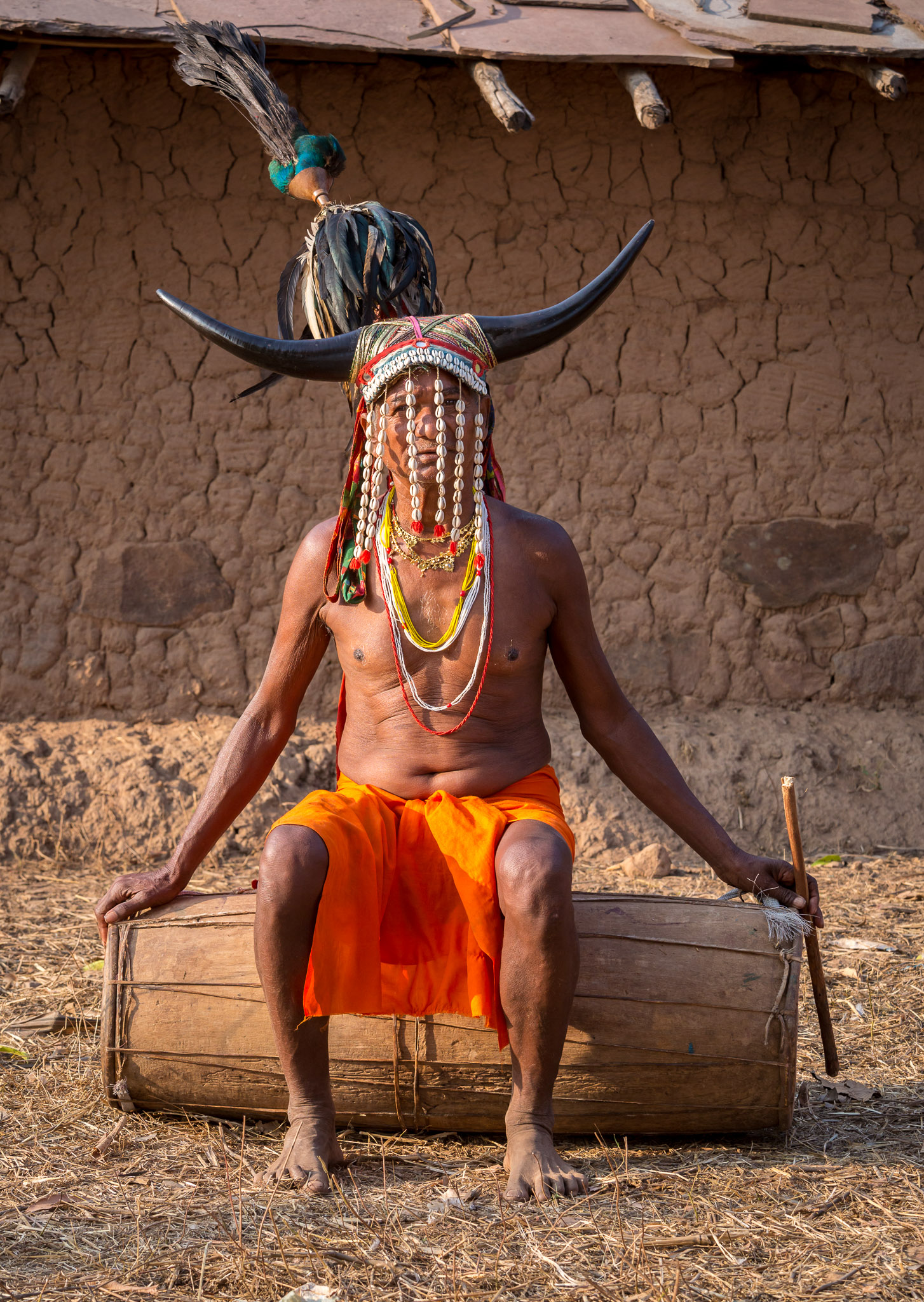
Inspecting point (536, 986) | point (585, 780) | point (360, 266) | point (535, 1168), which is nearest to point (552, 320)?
point (360, 266)

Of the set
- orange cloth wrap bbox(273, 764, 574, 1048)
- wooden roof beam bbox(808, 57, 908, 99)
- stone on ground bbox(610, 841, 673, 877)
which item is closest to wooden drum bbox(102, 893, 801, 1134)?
orange cloth wrap bbox(273, 764, 574, 1048)

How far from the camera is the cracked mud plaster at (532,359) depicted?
5.44 meters

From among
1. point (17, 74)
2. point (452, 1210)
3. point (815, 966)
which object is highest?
point (17, 74)

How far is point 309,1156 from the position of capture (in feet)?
8.55

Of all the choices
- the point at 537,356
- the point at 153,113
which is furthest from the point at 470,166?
the point at 153,113

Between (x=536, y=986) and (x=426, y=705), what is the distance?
0.70 meters

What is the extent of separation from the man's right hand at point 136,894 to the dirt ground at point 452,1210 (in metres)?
0.46

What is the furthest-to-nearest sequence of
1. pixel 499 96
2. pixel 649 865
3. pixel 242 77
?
pixel 649 865
pixel 499 96
pixel 242 77

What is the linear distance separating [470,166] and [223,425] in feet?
4.92

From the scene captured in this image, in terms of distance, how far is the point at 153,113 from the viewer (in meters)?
5.38

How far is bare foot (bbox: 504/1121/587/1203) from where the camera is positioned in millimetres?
2506

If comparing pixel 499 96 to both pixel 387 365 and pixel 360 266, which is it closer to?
pixel 360 266

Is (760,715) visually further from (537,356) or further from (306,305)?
(306,305)

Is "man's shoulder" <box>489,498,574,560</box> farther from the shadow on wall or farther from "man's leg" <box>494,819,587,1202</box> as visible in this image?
the shadow on wall
